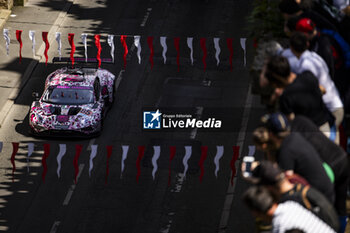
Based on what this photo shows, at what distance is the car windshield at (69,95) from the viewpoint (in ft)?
125

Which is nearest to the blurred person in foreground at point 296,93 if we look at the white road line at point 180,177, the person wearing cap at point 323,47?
the person wearing cap at point 323,47

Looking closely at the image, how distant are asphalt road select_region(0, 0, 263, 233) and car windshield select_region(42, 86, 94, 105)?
152cm

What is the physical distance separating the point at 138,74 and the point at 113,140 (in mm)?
6016

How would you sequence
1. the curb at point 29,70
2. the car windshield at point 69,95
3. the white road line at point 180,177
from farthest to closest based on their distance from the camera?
the curb at point 29,70
the car windshield at point 69,95
the white road line at point 180,177

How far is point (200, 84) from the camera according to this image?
42.5m

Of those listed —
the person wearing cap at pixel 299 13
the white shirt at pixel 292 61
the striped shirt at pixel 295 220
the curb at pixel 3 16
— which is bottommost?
the curb at pixel 3 16

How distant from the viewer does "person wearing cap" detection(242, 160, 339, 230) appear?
13.9 metres

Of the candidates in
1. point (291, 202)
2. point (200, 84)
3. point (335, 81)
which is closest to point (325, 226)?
point (291, 202)

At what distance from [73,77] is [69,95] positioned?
3.56 ft

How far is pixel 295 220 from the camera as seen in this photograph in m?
13.8

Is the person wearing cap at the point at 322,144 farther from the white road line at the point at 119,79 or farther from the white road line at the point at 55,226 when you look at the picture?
the white road line at the point at 119,79

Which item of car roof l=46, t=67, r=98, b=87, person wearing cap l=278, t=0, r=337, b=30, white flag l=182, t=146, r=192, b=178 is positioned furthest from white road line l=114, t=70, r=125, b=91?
person wearing cap l=278, t=0, r=337, b=30

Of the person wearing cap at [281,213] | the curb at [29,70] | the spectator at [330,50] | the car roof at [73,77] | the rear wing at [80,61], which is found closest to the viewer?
the person wearing cap at [281,213]

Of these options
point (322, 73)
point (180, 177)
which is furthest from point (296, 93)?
point (180, 177)
